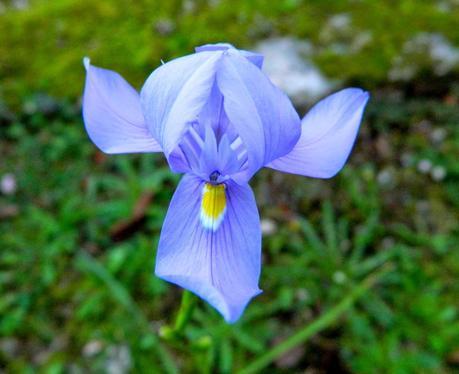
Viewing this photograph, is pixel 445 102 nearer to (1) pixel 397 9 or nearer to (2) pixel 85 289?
(1) pixel 397 9

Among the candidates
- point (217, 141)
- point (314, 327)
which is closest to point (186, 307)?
point (217, 141)

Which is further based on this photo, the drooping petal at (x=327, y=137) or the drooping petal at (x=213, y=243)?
the drooping petal at (x=327, y=137)

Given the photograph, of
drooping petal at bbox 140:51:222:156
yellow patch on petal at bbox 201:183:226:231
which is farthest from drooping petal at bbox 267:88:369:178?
drooping petal at bbox 140:51:222:156

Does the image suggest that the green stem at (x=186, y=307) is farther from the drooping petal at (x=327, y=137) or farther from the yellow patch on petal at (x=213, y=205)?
the drooping petal at (x=327, y=137)

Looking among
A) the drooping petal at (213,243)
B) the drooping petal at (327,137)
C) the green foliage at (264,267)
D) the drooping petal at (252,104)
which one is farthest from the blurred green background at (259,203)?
the drooping petal at (252,104)

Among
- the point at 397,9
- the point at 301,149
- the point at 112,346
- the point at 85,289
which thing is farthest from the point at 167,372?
the point at 397,9

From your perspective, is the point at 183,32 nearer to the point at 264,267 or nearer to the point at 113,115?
the point at 264,267
